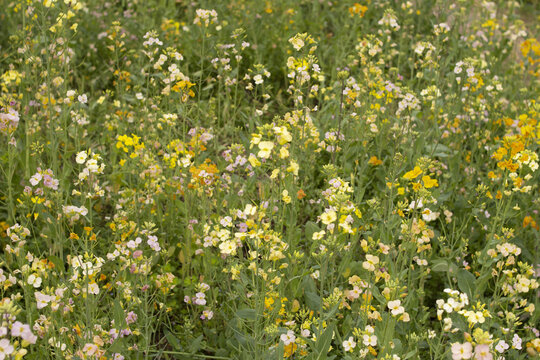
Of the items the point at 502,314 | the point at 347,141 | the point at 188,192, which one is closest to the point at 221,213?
the point at 188,192

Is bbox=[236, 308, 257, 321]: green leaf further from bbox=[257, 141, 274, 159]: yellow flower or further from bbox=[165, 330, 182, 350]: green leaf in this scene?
bbox=[257, 141, 274, 159]: yellow flower

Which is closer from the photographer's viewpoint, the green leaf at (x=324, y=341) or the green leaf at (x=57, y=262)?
the green leaf at (x=324, y=341)

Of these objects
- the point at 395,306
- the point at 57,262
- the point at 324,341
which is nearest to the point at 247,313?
the point at 324,341

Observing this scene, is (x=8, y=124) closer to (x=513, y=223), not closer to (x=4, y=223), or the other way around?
(x=4, y=223)

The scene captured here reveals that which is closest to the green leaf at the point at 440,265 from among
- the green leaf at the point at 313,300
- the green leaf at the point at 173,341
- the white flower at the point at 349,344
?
the green leaf at the point at 313,300

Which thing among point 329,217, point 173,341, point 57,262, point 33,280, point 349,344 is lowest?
point 173,341

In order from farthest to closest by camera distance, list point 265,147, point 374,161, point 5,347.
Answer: point 374,161 → point 265,147 → point 5,347

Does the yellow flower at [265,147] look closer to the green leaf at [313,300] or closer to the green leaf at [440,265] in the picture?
the green leaf at [313,300]

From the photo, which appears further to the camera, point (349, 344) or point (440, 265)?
point (440, 265)

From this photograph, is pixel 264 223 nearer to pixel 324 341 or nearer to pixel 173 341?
pixel 324 341

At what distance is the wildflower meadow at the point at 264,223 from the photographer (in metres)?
2.25

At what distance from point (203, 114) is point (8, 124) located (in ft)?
5.57

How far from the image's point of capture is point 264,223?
2.25m

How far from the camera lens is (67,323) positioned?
243cm
